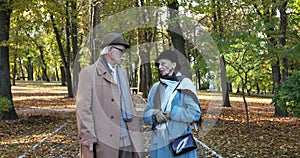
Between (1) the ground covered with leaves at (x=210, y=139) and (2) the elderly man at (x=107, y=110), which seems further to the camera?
(1) the ground covered with leaves at (x=210, y=139)

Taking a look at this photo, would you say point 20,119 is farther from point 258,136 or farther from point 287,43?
point 287,43

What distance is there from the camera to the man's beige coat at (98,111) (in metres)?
3.43

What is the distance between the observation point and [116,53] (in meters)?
3.63

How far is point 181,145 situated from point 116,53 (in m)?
1.20

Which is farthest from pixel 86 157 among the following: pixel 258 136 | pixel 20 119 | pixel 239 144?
pixel 20 119

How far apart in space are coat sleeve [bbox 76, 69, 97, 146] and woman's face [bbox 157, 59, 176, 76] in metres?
0.79

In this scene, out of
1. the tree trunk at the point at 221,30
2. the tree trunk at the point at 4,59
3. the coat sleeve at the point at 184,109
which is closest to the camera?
the coat sleeve at the point at 184,109

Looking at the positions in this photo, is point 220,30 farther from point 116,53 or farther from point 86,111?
point 86,111

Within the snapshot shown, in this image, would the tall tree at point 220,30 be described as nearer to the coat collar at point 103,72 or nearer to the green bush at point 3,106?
the green bush at point 3,106

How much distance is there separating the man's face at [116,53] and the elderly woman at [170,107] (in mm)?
432

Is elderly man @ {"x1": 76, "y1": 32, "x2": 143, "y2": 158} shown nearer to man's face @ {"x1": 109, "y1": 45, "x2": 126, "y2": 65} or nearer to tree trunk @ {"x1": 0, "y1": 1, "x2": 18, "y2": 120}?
man's face @ {"x1": 109, "y1": 45, "x2": 126, "y2": 65}

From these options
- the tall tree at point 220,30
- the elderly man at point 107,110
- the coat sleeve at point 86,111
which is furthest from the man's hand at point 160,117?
the tall tree at point 220,30

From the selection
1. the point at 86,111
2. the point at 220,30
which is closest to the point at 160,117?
the point at 86,111

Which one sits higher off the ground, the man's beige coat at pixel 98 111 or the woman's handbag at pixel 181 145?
the man's beige coat at pixel 98 111
